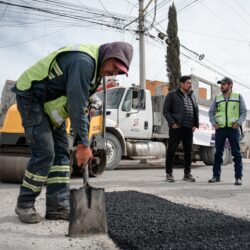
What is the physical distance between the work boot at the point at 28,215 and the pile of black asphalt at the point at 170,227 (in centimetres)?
65

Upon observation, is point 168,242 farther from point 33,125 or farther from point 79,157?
point 33,125

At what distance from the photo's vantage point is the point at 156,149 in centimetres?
1082

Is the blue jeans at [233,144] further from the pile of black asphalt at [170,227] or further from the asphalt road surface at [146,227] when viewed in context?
the pile of black asphalt at [170,227]

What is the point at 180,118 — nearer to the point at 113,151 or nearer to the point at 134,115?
the point at 113,151

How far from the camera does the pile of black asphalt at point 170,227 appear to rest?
9.35 feet

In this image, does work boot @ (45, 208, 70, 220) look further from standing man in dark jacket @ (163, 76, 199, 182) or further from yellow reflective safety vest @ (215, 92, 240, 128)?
yellow reflective safety vest @ (215, 92, 240, 128)

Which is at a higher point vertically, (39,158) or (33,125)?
(33,125)

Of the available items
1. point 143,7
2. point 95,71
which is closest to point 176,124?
point 95,71

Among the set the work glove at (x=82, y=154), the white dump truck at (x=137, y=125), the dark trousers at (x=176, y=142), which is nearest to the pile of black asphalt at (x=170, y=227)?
the work glove at (x=82, y=154)

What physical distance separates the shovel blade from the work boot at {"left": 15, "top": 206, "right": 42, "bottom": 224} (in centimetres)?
50

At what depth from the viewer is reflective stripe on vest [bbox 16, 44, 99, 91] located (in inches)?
Result: 131

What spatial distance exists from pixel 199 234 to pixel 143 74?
14.5m

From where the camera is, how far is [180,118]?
6.82m

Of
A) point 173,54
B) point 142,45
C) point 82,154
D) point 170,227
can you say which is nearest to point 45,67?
point 82,154
